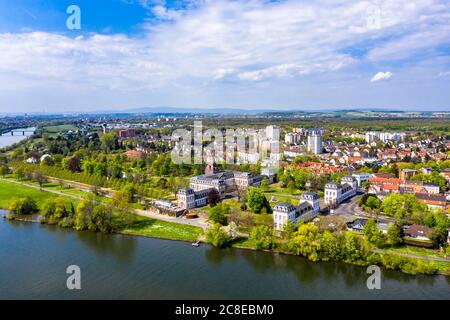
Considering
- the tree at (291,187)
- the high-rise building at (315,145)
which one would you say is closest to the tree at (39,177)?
the tree at (291,187)

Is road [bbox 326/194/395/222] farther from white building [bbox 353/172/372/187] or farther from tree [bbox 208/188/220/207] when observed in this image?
tree [bbox 208/188/220/207]

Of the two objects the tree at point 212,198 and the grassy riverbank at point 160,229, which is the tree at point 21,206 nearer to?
the grassy riverbank at point 160,229

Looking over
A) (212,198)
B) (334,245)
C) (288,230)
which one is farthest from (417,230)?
(212,198)

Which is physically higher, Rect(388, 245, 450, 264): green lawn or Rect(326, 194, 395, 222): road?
Rect(326, 194, 395, 222): road

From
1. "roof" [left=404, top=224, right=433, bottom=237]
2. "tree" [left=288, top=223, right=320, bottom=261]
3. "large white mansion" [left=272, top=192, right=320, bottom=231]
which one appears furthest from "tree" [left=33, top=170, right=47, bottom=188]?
"roof" [left=404, top=224, right=433, bottom=237]
